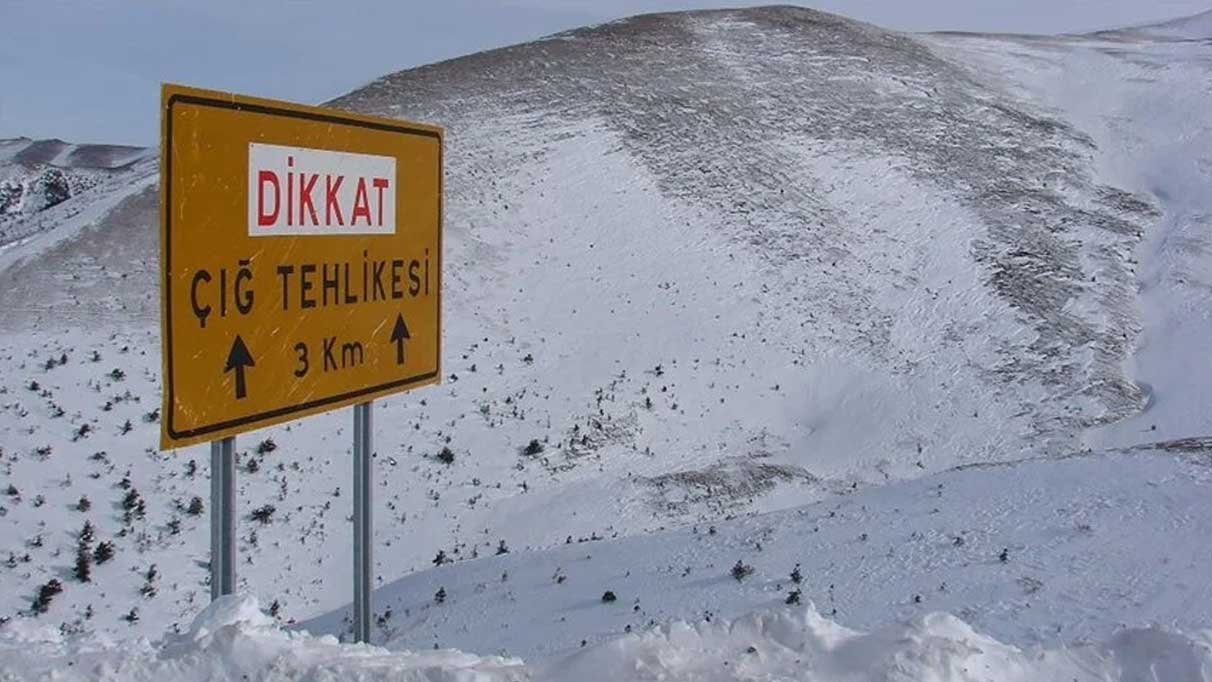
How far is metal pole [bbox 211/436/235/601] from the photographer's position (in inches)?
173

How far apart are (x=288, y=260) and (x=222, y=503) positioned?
1140mm

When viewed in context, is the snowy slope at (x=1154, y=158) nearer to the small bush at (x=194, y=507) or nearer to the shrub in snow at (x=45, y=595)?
the small bush at (x=194, y=507)

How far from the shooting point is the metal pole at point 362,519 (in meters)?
5.49

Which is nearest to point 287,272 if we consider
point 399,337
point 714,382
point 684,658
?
point 399,337

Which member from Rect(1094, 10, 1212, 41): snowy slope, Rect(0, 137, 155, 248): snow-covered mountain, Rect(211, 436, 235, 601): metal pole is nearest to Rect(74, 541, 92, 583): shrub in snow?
Rect(211, 436, 235, 601): metal pole

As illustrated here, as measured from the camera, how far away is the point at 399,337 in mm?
5762

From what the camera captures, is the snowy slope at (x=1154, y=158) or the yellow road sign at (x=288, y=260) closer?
the yellow road sign at (x=288, y=260)

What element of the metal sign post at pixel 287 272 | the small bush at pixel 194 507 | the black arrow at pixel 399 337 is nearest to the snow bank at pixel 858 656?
the metal sign post at pixel 287 272

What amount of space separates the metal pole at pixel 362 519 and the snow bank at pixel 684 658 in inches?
26.0

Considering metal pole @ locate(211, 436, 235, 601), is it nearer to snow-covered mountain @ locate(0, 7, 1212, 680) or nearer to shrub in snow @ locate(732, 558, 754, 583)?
snow-covered mountain @ locate(0, 7, 1212, 680)

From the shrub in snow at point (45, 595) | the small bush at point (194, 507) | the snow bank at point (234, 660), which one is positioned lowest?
the shrub in snow at point (45, 595)

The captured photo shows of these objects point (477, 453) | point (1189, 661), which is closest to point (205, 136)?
point (1189, 661)

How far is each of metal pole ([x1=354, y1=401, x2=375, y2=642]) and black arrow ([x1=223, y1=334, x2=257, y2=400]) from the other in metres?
1.03

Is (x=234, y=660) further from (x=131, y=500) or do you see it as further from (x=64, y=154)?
(x=64, y=154)
